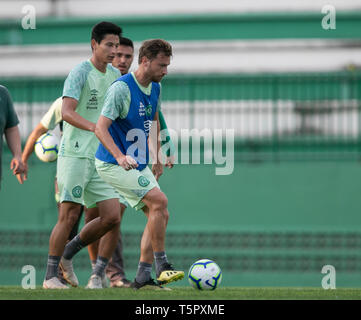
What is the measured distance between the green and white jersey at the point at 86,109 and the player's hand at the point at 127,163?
1267 millimetres

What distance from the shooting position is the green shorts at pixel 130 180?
7.78 meters

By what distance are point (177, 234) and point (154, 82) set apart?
6.18 metres

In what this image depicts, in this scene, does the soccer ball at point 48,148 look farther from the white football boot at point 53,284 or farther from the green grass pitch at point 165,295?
the green grass pitch at point 165,295

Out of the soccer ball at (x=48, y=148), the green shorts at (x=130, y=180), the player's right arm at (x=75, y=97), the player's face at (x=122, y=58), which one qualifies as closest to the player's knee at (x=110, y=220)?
the green shorts at (x=130, y=180)

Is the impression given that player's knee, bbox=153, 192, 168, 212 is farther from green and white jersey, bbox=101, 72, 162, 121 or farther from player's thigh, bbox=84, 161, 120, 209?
player's thigh, bbox=84, 161, 120, 209

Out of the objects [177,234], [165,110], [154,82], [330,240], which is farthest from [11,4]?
[154,82]

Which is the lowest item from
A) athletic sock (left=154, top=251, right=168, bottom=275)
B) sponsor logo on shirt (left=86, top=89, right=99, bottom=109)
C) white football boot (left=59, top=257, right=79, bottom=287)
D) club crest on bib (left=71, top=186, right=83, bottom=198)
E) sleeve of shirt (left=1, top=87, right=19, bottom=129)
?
white football boot (left=59, top=257, right=79, bottom=287)

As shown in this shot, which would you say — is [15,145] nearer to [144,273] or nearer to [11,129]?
[11,129]

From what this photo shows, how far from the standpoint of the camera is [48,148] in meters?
9.57

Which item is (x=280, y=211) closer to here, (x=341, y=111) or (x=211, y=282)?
(x=341, y=111)

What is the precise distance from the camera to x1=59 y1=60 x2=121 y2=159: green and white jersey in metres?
8.65

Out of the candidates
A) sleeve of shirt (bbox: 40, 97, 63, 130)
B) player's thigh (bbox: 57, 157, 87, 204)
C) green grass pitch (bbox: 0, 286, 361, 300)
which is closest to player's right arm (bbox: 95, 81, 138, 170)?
player's thigh (bbox: 57, 157, 87, 204)

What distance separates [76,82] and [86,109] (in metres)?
0.30

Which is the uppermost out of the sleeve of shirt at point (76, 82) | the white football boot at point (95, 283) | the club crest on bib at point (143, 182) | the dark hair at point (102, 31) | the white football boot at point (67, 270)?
the dark hair at point (102, 31)
